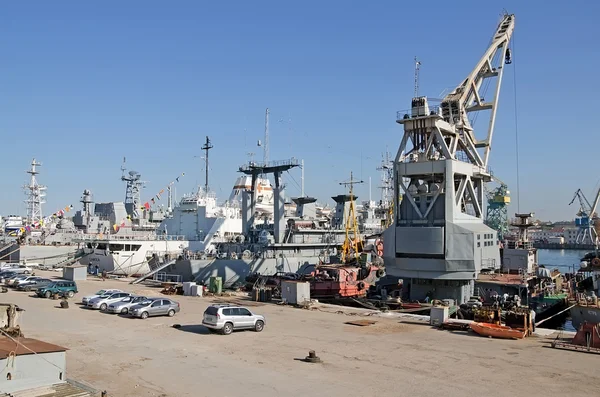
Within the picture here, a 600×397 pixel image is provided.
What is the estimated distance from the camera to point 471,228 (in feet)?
101

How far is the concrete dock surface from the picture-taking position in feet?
47.6

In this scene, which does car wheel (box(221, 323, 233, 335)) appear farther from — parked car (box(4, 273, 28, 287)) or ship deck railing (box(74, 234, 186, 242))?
ship deck railing (box(74, 234, 186, 242))

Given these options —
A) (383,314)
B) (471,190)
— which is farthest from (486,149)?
(383,314)

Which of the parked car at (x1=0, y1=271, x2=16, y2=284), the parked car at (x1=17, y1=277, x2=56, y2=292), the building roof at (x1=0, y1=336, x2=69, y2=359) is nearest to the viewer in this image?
the building roof at (x1=0, y1=336, x2=69, y2=359)

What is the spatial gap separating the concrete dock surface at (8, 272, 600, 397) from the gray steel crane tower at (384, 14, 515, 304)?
5.74 m

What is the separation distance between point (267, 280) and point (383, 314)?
523 inches

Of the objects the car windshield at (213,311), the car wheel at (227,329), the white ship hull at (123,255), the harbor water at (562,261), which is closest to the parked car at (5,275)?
the white ship hull at (123,255)

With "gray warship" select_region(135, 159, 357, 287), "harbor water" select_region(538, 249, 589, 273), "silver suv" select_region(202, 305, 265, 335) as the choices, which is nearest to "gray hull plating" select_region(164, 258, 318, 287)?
"gray warship" select_region(135, 159, 357, 287)

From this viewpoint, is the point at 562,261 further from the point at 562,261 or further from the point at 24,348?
the point at 24,348

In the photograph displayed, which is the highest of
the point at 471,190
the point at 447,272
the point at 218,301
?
the point at 471,190

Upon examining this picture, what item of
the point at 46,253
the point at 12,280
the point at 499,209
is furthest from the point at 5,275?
the point at 499,209

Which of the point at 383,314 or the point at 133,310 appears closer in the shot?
the point at 133,310

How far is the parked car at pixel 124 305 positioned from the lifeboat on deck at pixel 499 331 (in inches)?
673

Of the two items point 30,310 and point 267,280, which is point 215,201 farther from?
point 30,310
